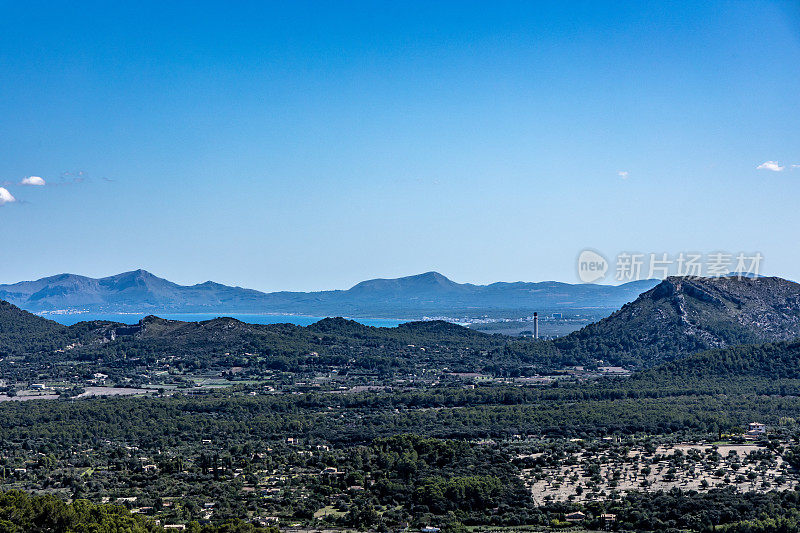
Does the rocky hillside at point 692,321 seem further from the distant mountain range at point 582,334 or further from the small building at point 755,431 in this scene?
the small building at point 755,431

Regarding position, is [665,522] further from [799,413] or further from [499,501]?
[799,413]

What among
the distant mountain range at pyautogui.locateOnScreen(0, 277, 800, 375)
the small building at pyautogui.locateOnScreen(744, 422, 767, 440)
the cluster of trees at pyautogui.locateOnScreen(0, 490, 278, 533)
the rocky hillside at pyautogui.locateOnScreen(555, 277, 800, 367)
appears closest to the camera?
the cluster of trees at pyautogui.locateOnScreen(0, 490, 278, 533)

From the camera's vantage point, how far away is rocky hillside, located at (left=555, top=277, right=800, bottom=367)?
132m

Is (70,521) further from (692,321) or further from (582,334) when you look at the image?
(582,334)

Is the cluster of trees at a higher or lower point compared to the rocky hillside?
lower

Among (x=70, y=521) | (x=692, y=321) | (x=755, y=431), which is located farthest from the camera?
(x=692, y=321)

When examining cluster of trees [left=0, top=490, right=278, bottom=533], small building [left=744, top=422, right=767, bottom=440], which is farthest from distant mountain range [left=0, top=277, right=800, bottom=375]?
cluster of trees [left=0, top=490, right=278, bottom=533]

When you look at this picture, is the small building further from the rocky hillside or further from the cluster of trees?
the rocky hillside

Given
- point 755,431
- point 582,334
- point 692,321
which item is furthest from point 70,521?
point 582,334

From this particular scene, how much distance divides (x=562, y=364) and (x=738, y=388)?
40.9 meters

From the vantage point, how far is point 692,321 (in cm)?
13475

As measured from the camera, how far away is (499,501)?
51125 millimetres

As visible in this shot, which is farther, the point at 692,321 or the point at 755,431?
the point at 692,321

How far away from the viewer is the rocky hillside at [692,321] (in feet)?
432
